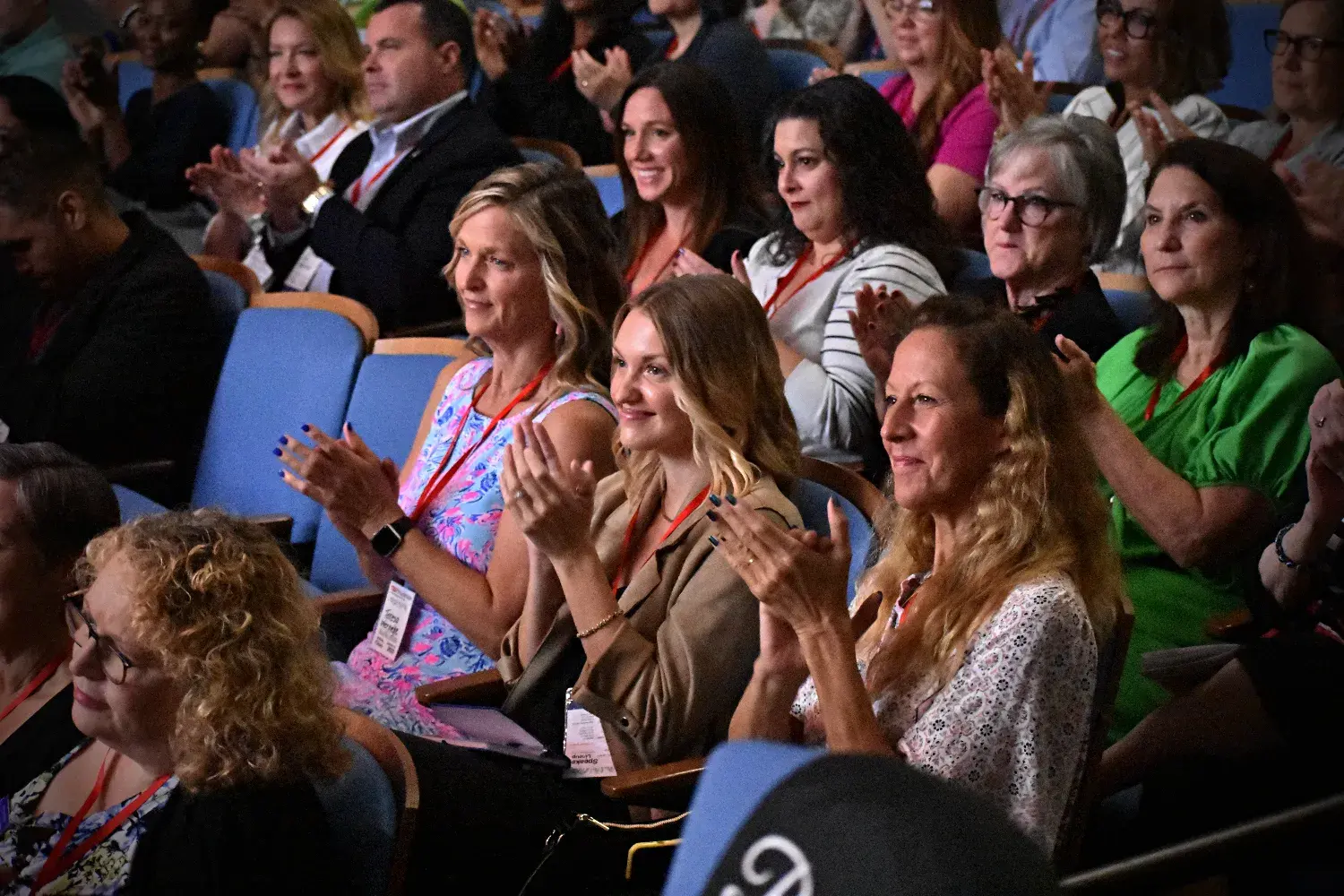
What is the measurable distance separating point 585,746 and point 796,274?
3.94ft

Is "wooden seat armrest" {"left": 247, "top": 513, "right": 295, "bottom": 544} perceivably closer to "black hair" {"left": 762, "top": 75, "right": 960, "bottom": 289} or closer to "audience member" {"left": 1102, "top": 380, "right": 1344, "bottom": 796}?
"black hair" {"left": 762, "top": 75, "right": 960, "bottom": 289}

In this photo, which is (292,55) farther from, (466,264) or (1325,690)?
(1325,690)

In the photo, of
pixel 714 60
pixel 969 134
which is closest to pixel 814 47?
pixel 714 60

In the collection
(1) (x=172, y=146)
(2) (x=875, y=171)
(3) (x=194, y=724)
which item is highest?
(2) (x=875, y=171)

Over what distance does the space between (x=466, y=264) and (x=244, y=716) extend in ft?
3.78

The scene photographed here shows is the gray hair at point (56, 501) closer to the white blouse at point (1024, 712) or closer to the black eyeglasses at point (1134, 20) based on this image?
the white blouse at point (1024, 712)

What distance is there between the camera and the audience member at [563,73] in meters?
4.32

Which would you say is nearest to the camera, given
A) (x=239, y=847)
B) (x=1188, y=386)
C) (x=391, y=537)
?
(x=239, y=847)

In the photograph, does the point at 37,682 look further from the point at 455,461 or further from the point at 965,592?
the point at 965,592

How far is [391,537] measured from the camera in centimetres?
231

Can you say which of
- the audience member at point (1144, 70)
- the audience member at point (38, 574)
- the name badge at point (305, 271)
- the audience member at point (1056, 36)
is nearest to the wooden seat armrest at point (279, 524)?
the audience member at point (38, 574)

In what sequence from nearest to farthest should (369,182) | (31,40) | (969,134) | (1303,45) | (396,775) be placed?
1. (396,775)
2. (1303,45)
3. (969,134)
4. (369,182)
5. (31,40)

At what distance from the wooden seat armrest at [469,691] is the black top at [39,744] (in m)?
0.48

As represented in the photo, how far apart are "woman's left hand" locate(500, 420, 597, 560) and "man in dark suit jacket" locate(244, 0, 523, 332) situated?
1.48 m
